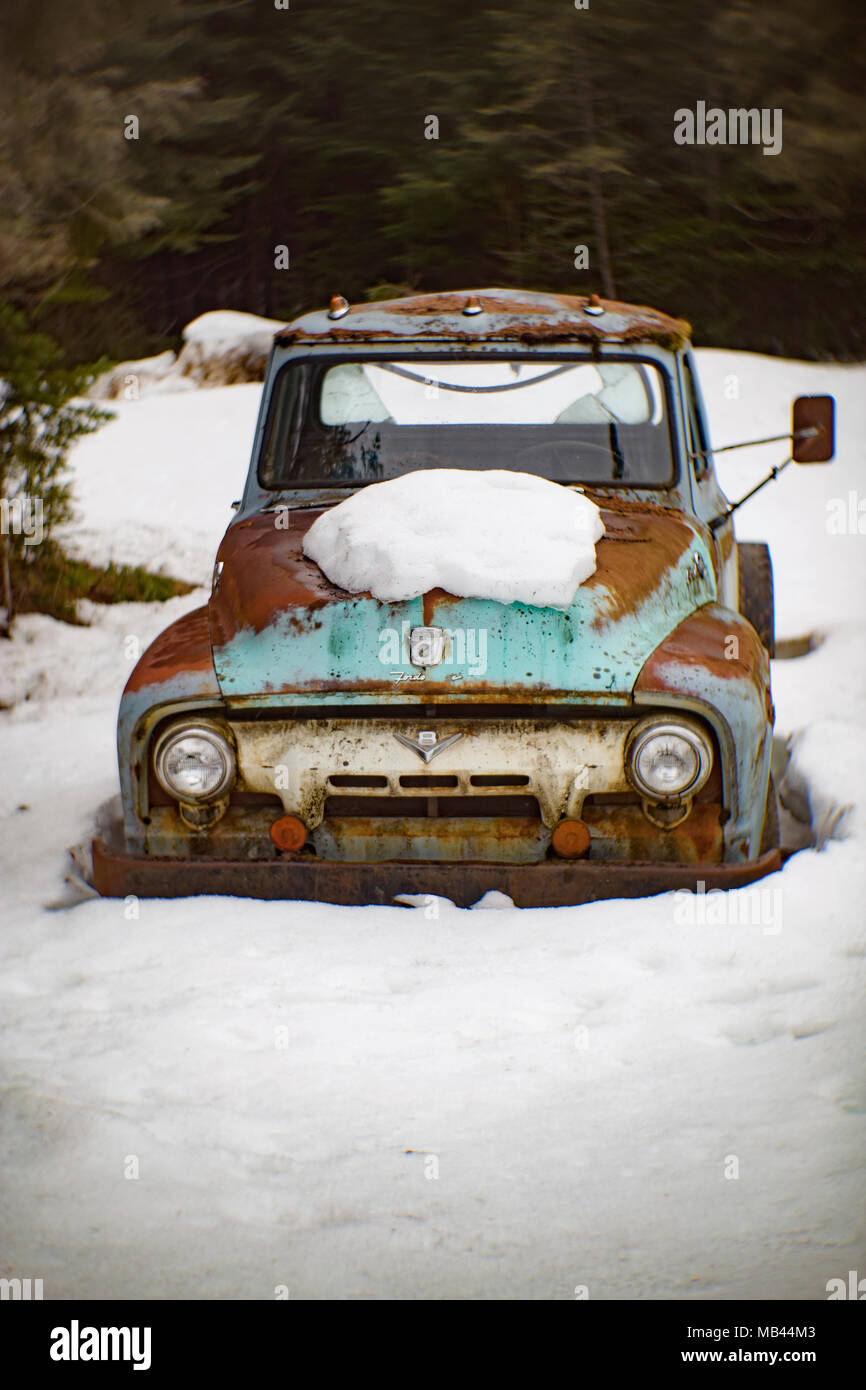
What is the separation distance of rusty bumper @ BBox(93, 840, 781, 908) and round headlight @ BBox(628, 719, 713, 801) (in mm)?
188

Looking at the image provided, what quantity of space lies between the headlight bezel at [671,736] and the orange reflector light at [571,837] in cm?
17

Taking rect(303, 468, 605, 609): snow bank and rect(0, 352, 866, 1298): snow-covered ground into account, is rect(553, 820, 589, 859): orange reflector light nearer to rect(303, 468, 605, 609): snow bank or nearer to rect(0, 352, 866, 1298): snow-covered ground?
rect(0, 352, 866, 1298): snow-covered ground

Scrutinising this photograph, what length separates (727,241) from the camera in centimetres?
1881

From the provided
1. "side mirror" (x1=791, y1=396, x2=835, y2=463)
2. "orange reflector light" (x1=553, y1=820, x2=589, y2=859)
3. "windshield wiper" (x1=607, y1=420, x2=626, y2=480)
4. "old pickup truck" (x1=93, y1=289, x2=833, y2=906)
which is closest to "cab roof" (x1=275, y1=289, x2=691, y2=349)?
"windshield wiper" (x1=607, y1=420, x2=626, y2=480)

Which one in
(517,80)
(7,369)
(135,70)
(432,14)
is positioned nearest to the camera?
(7,369)

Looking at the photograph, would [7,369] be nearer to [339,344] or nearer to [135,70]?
[339,344]

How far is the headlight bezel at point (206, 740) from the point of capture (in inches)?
119

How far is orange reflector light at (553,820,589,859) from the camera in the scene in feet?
9.86

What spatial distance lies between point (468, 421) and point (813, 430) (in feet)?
3.65

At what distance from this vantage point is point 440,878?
2982 millimetres

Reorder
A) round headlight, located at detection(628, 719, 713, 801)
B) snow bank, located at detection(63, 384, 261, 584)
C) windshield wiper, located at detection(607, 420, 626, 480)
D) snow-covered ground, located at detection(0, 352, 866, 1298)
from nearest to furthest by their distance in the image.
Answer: snow-covered ground, located at detection(0, 352, 866, 1298) → round headlight, located at detection(628, 719, 713, 801) → windshield wiper, located at detection(607, 420, 626, 480) → snow bank, located at detection(63, 384, 261, 584)

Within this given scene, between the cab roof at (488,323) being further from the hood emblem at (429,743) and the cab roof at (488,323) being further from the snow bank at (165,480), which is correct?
the snow bank at (165,480)
